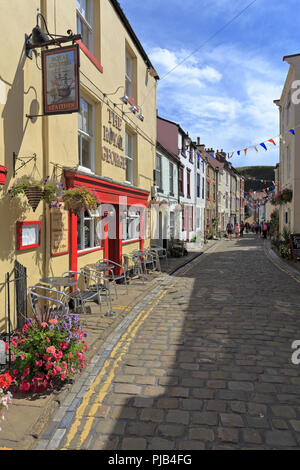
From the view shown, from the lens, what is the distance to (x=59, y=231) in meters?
6.87

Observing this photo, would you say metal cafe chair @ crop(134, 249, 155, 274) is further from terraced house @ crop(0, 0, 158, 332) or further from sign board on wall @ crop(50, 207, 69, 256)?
sign board on wall @ crop(50, 207, 69, 256)

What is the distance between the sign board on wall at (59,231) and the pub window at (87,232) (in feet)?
3.88

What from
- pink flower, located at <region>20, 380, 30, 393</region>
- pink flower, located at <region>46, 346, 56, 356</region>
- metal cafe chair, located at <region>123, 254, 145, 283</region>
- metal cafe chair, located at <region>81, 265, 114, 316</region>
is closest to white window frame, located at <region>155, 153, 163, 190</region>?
metal cafe chair, located at <region>123, 254, 145, 283</region>

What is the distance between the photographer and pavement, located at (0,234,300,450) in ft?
10.2

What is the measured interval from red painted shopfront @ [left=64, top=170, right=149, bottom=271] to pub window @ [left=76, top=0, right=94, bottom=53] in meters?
3.72

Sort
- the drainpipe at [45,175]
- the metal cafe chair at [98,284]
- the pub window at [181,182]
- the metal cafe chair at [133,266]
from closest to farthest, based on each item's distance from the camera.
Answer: the drainpipe at [45,175], the metal cafe chair at [98,284], the metal cafe chair at [133,266], the pub window at [181,182]

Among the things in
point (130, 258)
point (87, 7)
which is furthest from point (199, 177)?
point (87, 7)

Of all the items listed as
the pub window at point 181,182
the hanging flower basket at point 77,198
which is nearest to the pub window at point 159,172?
the pub window at point 181,182

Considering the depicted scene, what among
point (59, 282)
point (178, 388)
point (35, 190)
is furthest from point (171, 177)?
point (178, 388)

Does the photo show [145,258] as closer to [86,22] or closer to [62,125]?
[62,125]

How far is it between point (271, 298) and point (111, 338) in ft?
14.9

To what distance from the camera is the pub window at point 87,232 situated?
8469 mm

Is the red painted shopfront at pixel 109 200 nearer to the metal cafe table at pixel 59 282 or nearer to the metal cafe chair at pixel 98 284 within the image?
the metal cafe chair at pixel 98 284

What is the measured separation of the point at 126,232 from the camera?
12180mm
